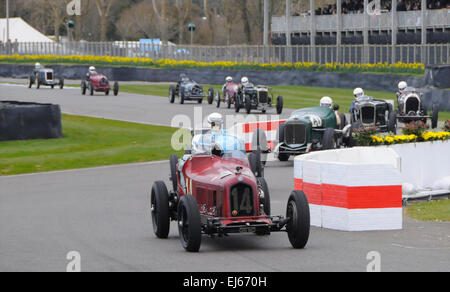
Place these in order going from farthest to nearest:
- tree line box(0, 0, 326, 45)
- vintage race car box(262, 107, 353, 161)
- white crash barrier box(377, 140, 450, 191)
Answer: tree line box(0, 0, 326, 45) → vintage race car box(262, 107, 353, 161) → white crash barrier box(377, 140, 450, 191)

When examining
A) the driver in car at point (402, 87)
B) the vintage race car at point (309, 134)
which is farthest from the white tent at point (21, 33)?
the vintage race car at point (309, 134)

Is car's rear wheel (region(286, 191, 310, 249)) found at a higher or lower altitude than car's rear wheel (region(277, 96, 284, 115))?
lower

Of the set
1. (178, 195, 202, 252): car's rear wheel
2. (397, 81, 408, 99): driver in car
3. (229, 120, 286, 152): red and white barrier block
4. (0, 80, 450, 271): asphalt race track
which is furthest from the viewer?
(397, 81, 408, 99): driver in car

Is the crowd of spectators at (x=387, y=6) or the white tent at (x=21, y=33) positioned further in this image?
the white tent at (x=21, y=33)

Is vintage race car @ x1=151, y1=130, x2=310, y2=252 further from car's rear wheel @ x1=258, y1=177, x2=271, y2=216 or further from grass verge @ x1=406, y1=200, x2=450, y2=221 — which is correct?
grass verge @ x1=406, y1=200, x2=450, y2=221

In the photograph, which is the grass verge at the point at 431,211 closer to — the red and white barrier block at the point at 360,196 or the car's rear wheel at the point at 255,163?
the red and white barrier block at the point at 360,196

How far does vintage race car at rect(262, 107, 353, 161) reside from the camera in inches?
818

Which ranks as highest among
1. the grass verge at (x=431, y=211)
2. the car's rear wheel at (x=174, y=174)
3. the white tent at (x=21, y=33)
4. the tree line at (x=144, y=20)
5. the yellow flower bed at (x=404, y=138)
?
the tree line at (x=144, y=20)

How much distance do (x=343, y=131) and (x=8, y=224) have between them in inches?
395

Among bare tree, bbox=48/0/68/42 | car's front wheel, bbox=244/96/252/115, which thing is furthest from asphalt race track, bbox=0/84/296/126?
bare tree, bbox=48/0/68/42

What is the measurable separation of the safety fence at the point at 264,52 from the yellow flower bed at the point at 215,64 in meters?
0.97

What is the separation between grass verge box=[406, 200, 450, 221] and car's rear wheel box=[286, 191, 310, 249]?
3090mm

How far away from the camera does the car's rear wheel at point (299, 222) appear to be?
35.8ft

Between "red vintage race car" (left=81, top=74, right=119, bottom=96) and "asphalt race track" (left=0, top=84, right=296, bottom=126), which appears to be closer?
"asphalt race track" (left=0, top=84, right=296, bottom=126)
